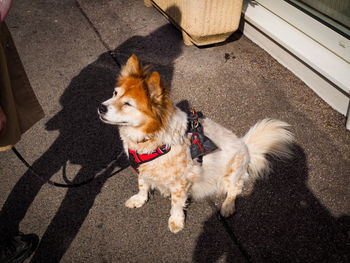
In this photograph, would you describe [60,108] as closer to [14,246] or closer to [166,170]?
[14,246]

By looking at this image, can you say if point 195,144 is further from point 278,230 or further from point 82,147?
point 82,147

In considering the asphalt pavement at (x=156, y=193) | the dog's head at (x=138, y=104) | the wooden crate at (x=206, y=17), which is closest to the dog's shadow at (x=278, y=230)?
the asphalt pavement at (x=156, y=193)

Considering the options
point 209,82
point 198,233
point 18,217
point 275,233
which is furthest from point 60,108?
point 275,233

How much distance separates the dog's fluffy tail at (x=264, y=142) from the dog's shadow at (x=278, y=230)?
23cm

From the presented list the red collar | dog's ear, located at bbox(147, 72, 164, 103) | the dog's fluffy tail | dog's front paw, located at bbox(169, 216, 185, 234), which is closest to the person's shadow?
the red collar

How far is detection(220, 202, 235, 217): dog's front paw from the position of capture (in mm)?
2670

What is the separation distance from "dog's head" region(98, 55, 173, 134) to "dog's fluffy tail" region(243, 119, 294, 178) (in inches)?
46.5

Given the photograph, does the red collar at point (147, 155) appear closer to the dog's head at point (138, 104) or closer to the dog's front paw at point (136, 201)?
the dog's head at point (138, 104)

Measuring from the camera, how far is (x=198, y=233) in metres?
2.58

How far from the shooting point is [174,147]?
2.22 m

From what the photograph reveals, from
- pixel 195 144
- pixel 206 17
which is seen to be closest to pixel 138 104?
pixel 195 144

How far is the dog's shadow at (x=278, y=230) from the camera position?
2.40m

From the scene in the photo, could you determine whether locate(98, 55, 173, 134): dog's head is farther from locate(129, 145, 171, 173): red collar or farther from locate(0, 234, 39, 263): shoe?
locate(0, 234, 39, 263): shoe

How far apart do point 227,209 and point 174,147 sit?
1.01 m
